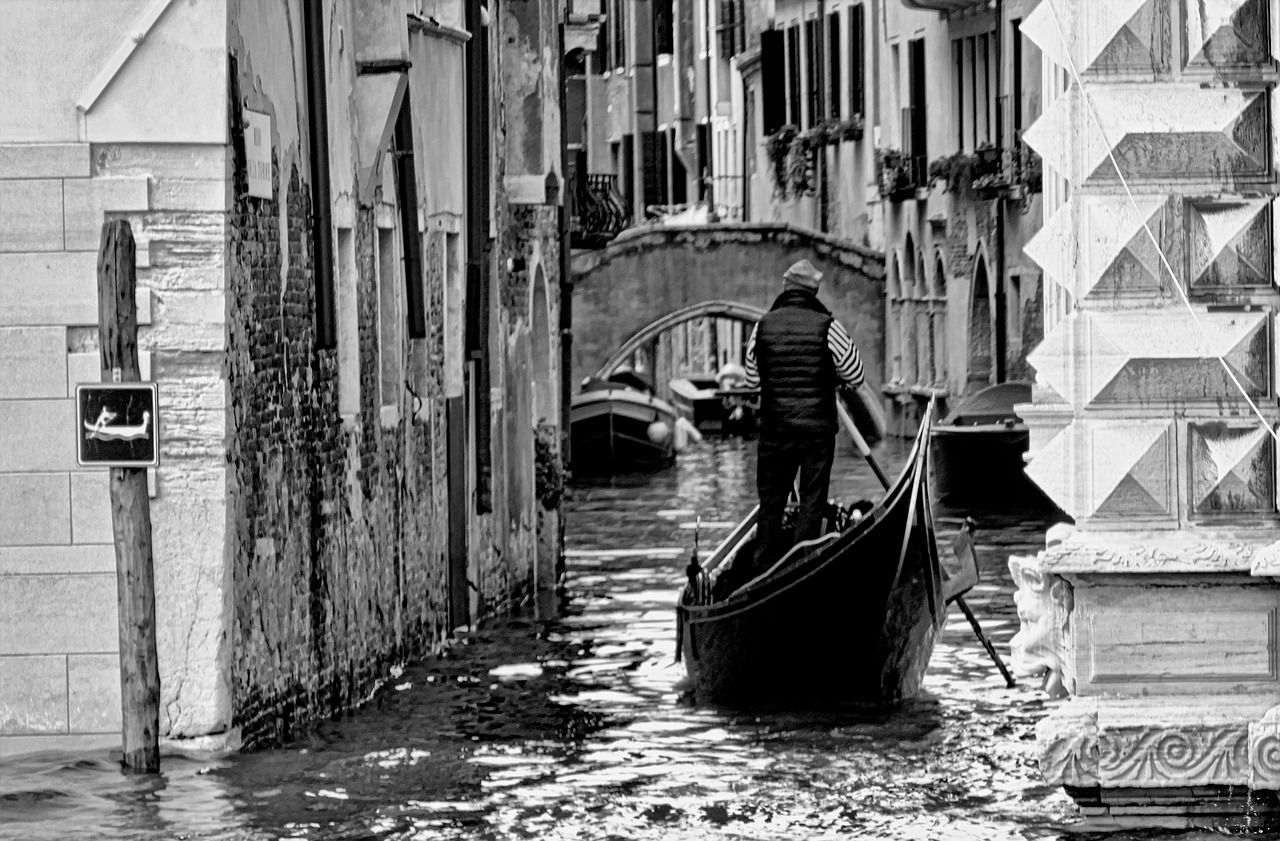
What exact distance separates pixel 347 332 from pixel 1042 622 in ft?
15.8

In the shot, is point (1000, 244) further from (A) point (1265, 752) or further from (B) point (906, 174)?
(A) point (1265, 752)

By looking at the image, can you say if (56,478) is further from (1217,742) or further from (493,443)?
(493,443)

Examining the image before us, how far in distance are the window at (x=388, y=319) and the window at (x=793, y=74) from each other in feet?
88.9

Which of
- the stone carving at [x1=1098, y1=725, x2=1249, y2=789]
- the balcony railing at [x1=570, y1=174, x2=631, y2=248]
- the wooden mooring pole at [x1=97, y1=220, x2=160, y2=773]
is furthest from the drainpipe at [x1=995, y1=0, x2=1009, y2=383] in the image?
the stone carving at [x1=1098, y1=725, x2=1249, y2=789]

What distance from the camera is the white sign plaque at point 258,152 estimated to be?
33.1ft

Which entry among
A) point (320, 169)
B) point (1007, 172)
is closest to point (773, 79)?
point (1007, 172)

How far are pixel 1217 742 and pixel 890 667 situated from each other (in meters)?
4.46

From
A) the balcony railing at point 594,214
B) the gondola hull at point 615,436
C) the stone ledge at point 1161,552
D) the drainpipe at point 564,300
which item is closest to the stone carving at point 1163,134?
the stone ledge at point 1161,552

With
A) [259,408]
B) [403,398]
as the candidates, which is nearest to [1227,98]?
[259,408]

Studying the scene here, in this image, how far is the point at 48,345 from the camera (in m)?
9.77

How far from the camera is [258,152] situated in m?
10.2

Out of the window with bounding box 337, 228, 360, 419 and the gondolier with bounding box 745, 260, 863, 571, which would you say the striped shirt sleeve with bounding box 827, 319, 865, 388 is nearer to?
the gondolier with bounding box 745, 260, 863, 571

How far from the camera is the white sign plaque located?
10.1 m

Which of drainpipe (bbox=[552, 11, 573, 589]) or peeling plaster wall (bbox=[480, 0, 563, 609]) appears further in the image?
drainpipe (bbox=[552, 11, 573, 589])
